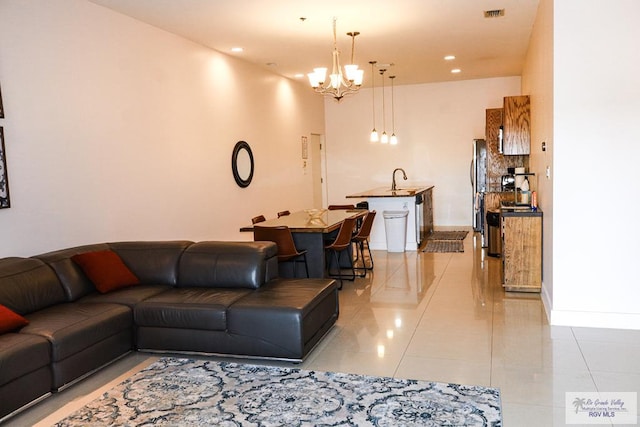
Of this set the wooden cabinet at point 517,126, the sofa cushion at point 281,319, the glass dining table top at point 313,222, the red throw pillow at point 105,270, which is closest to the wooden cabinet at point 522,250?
the wooden cabinet at point 517,126

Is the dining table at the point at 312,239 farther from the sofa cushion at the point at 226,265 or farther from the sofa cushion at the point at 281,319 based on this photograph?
the sofa cushion at the point at 281,319

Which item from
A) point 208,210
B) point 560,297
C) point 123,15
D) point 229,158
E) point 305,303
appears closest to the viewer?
point 305,303

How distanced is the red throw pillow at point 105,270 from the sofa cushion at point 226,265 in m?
0.47

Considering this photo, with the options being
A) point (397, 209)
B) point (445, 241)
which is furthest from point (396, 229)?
point (445, 241)

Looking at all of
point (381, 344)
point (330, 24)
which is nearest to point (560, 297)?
point (381, 344)

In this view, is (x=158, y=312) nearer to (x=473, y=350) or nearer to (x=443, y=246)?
(x=473, y=350)

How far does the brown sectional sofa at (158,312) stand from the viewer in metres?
3.35

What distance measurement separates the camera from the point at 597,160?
4.33 meters

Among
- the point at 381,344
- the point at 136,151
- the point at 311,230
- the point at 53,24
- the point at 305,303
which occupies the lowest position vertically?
the point at 381,344

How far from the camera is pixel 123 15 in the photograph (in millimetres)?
5547

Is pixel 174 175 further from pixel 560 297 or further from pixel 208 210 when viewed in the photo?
pixel 560 297

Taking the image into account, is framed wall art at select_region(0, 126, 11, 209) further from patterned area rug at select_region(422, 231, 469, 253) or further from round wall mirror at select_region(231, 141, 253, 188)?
patterned area rug at select_region(422, 231, 469, 253)

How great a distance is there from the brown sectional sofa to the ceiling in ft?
8.45

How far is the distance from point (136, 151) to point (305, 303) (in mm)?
2977
